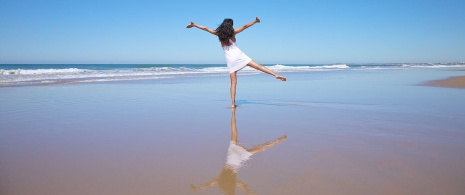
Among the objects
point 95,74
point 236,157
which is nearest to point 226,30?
point 236,157

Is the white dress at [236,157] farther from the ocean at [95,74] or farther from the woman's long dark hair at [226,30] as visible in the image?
the ocean at [95,74]

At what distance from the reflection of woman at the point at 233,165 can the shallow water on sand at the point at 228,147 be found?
12mm

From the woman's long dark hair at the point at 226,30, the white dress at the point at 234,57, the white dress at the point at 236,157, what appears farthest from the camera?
the white dress at the point at 234,57

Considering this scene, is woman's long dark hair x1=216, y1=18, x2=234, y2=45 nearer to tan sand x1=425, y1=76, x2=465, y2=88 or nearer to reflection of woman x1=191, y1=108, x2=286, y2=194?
reflection of woman x1=191, y1=108, x2=286, y2=194

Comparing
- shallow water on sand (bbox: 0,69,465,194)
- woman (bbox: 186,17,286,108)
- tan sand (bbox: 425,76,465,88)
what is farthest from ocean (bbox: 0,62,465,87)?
tan sand (bbox: 425,76,465,88)

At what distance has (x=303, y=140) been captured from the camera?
126 inches

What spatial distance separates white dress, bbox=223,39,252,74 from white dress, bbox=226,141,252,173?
293cm

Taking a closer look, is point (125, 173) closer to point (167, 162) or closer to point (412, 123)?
point (167, 162)

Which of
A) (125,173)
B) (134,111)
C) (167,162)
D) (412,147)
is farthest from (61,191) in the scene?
(134,111)

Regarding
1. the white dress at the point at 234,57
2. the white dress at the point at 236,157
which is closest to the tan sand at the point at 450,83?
the white dress at the point at 234,57

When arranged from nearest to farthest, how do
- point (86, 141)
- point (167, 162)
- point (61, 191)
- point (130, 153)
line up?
point (61, 191) → point (167, 162) → point (130, 153) → point (86, 141)

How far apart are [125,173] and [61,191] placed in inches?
16.5

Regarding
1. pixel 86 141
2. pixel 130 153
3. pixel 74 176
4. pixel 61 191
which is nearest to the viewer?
pixel 61 191

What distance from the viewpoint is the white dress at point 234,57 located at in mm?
5691
